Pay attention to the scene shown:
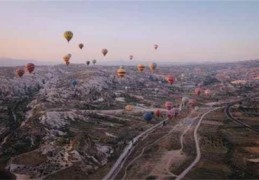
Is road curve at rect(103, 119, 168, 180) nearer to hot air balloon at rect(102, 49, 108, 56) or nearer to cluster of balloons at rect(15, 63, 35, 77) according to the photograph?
cluster of balloons at rect(15, 63, 35, 77)

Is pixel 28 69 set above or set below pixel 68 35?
below

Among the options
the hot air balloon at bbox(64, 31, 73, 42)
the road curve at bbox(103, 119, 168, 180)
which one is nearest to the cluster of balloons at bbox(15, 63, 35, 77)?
the hot air balloon at bbox(64, 31, 73, 42)

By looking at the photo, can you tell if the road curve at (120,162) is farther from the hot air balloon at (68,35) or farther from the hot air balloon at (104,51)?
the hot air balloon at (104,51)

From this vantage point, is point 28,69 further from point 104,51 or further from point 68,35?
point 104,51

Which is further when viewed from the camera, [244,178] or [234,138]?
[234,138]

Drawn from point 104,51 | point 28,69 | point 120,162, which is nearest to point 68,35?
point 28,69

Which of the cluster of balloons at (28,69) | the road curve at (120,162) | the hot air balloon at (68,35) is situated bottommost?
the road curve at (120,162)

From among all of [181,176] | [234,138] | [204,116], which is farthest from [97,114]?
[181,176]

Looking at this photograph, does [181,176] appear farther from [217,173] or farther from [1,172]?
[1,172]

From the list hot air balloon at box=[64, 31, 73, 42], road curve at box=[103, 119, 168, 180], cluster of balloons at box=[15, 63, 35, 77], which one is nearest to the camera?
road curve at box=[103, 119, 168, 180]

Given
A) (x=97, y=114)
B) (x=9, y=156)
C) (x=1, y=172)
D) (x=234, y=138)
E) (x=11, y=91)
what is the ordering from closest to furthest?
(x=1, y=172)
(x=9, y=156)
(x=234, y=138)
(x=97, y=114)
(x=11, y=91)

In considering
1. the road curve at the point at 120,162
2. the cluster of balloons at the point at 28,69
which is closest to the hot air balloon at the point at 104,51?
the cluster of balloons at the point at 28,69
